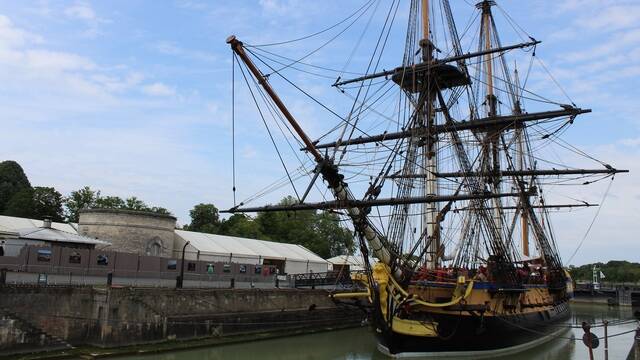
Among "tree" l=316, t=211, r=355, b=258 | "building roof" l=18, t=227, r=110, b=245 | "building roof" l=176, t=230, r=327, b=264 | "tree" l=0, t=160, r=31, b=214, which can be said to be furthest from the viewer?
"tree" l=316, t=211, r=355, b=258

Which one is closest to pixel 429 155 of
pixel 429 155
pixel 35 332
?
pixel 429 155

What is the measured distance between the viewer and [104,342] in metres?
21.0

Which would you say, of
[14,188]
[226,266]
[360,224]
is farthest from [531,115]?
[14,188]

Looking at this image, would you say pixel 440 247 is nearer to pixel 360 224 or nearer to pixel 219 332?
pixel 360 224

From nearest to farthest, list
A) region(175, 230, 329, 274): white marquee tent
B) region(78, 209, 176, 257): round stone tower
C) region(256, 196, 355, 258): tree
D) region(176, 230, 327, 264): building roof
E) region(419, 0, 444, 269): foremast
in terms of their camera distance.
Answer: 1. region(419, 0, 444, 269): foremast
2. region(78, 209, 176, 257): round stone tower
3. region(175, 230, 329, 274): white marquee tent
4. region(176, 230, 327, 264): building roof
5. region(256, 196, 355, 258): tree

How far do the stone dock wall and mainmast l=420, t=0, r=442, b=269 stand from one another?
294 inches

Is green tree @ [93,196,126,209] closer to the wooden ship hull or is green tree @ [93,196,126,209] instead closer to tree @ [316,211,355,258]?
tree @ [316,211,355,258]

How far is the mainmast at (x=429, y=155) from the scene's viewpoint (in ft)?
89.8

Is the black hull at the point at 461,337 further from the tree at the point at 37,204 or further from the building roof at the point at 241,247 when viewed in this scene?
the tree at the point at 37,204

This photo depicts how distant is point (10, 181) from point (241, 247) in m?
35.4

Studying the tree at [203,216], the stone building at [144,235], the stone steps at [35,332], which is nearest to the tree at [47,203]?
the tree at [203,216]

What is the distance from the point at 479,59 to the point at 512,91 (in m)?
4.19

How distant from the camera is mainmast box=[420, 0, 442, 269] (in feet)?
89.8

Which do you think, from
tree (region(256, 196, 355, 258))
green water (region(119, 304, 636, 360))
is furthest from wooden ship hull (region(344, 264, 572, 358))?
tree (region(256, 196, 355, 258))
